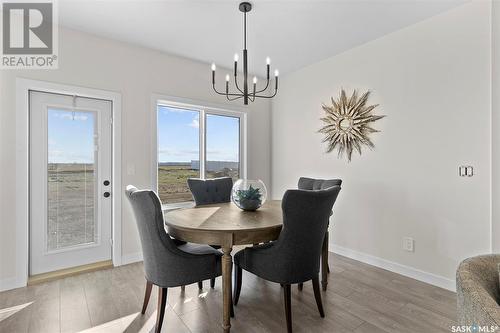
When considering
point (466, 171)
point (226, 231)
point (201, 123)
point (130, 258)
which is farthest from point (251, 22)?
point (130, 258)

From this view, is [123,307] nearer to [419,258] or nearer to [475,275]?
[475,275]

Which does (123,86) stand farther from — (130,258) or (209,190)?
(130,258)

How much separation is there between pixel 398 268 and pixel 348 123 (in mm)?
1765

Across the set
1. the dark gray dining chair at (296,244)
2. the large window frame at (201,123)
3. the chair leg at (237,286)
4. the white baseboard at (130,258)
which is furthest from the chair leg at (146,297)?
the large window frame at (201,123)

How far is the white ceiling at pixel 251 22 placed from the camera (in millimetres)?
2377

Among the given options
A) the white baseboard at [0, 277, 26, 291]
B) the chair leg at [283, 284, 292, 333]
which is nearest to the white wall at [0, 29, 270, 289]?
the white baseboard at [0, 277, 26, 291]

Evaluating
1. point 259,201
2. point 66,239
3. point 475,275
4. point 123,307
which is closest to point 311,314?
point 259,201

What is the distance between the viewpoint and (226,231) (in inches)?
68.6

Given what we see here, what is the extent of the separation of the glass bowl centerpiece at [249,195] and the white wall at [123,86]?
153 cm

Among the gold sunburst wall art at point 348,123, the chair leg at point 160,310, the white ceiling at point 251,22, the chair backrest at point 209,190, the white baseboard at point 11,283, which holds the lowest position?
the white baseboard at point 11,283

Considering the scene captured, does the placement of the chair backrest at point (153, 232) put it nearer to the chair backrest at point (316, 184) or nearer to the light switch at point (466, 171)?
the chair backrest at point (316, 184)

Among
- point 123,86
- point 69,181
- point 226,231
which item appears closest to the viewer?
point 226,231

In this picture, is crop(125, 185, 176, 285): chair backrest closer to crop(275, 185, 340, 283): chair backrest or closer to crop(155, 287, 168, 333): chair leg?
crop(155, 287, 168, 333): chair leg

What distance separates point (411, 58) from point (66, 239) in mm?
4202
